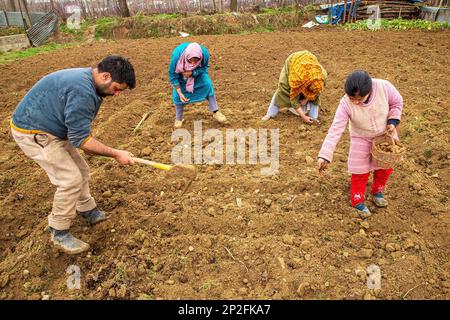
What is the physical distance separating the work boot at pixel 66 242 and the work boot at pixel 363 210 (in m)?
2.47

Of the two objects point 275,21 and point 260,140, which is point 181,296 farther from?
point 275,21

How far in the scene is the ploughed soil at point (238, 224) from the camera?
270cm

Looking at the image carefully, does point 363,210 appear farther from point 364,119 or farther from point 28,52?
point 28,52

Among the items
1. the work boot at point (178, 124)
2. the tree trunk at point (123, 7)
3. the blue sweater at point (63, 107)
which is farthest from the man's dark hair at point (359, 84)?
the tree trunk at point (123, 7)

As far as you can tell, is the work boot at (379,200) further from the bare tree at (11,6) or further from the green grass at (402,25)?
the bare tree at (11,6)

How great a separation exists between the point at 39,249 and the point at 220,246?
4.93ft

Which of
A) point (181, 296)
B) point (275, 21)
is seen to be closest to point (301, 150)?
point (181, 296)

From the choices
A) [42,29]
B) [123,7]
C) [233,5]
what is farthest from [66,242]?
[233,5]

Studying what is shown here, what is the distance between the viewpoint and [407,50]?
852cm

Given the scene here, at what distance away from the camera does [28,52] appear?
10.9 metres

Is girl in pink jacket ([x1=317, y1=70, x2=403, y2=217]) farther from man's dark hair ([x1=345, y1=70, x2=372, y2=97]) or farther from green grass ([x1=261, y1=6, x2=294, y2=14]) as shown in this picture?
green grass ([x1=261, y1=6, x2=294, y2=14])

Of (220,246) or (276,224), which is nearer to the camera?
(220,246)

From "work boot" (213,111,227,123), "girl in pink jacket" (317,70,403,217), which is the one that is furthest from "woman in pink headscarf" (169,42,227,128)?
"girl in pink jacket" (317,70,403,217)

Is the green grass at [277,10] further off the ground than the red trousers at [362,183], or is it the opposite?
the green grass at [277,10]
